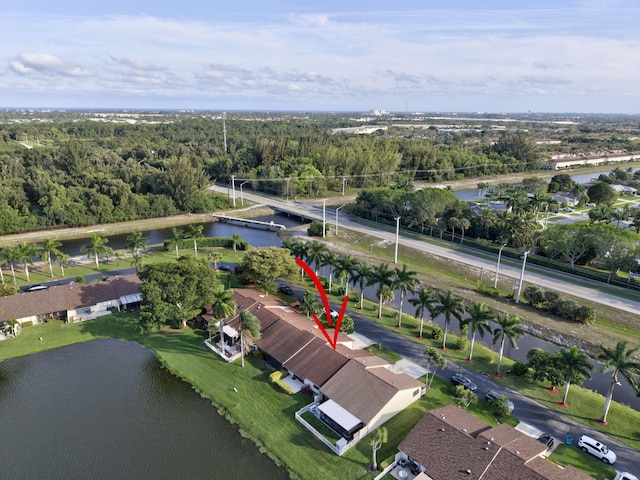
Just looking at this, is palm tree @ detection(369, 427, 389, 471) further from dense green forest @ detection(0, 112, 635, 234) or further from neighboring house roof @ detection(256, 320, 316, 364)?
dense green forest @ detection(0, 112, 635, 234)

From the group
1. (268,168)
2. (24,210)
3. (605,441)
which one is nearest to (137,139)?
(268,168)

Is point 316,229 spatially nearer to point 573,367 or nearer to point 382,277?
point 382,277

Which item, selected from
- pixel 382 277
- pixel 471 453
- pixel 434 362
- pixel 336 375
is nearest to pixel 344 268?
pixel 382 277

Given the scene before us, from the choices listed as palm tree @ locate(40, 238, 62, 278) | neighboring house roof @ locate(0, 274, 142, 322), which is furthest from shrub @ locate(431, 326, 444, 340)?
palm tree @ locate(40, 238, 62, 278)

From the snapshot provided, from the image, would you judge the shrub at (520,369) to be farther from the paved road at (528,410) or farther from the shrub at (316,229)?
the shrub at (316,229)

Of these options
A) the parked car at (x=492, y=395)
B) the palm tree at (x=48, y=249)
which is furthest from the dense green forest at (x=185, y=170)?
the parked car at (x=492, y=395)

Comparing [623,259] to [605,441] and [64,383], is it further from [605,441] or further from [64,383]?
[64,383]

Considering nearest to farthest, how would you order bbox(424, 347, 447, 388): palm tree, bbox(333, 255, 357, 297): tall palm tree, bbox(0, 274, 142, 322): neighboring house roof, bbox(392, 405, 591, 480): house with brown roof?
bbox(392, 405, 591, 480): house with brown roof, bbox(424, 347, 447, 388): palm tree, bbox(0, 274, 142, 322): neighboring house roof, bbox(333, 255, 357, 297): tall palm tree
